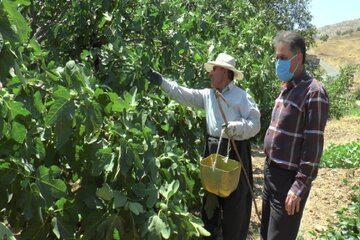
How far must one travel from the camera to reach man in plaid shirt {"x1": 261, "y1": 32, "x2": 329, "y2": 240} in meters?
2.60

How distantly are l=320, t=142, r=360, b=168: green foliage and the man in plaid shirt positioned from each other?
5.70 m

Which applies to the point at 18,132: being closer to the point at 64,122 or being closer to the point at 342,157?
the point at 64,122

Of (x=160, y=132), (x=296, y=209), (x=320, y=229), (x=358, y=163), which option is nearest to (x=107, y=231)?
(x=296, y=209)

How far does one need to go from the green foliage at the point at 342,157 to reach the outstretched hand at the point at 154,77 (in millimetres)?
5677

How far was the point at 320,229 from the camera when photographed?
4.70 metres

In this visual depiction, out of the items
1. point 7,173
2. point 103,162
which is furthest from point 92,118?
point 7,173

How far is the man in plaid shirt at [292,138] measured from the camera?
8.52ft

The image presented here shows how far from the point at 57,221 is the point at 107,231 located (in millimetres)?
213

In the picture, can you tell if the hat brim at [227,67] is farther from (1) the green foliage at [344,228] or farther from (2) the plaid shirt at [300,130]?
(1) the green foliage at [344,228]

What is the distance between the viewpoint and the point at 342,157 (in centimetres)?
847

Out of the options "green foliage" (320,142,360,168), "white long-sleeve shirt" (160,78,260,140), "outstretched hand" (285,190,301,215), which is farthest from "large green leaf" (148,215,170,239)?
"green foliage" (320,142,360,168)

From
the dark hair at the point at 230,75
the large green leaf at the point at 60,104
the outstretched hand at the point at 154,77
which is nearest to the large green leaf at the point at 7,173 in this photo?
the large green leaf at the point at 60,104

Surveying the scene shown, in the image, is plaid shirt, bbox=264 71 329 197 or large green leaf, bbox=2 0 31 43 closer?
large green leaf, bbox=2 0 31 43

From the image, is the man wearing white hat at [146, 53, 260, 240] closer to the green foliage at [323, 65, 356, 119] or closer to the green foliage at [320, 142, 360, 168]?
the green foliage at [320, 142, 360, 168]
